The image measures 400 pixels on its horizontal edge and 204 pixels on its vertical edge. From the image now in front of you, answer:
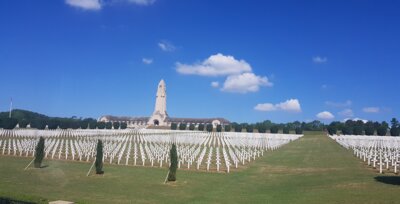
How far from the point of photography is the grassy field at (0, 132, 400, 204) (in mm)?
14047

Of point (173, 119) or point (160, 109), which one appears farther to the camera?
point (173, 119)

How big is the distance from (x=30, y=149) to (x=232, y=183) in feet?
68.6

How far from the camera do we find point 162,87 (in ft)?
385

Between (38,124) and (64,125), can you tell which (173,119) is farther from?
(38,124)

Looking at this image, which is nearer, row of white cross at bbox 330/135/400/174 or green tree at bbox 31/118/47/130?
row of white cross at bbox 330/135/400/174

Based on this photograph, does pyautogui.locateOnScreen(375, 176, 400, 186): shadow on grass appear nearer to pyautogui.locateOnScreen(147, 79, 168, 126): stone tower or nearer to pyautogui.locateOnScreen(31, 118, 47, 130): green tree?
pyautogui.locateOnScreen(31, 118, 47, 130): green tree

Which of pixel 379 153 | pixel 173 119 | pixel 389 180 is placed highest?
pixel 173 119

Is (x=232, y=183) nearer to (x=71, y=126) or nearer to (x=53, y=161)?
(x=53, y=161)

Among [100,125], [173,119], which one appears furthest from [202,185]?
[173,119]

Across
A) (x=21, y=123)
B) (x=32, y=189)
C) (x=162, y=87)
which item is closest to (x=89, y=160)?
(x=32, y=189)

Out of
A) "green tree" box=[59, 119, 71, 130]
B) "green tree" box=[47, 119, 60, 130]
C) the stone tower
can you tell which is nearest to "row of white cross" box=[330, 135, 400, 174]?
"green tree" box=[47, 119, 60, 130]

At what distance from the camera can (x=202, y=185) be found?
17859 mm

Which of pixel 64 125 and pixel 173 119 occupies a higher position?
pixel 173 119

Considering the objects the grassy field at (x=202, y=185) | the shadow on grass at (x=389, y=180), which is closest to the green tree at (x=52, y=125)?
the grassy field at (x=202, y=185)
